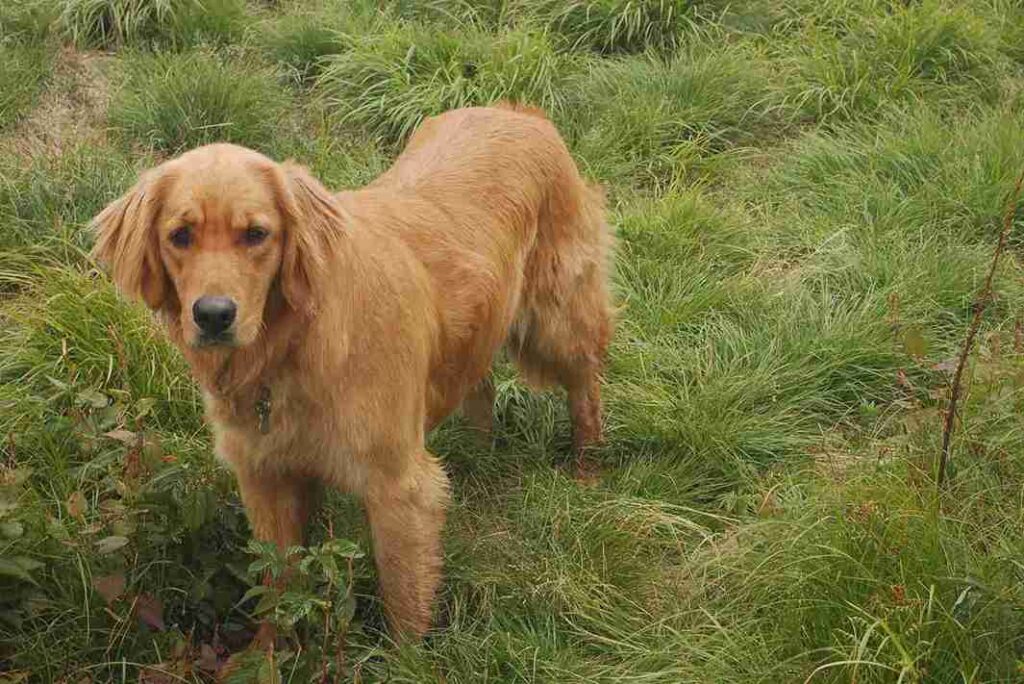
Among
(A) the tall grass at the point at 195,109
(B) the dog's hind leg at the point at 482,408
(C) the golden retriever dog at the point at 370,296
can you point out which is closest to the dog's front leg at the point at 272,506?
Answer: (C) the golden retriever dog at the point at 370,296

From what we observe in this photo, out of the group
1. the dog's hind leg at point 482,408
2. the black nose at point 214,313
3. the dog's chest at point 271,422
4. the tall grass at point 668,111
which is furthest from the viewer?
the tall grass at point 668,111

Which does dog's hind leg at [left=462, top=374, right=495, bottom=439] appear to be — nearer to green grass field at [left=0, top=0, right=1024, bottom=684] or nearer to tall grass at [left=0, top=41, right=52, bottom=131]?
green grass field at [left=0, top=0, right=1024, bottom=684]

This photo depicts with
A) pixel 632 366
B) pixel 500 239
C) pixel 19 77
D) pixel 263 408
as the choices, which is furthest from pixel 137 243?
pixel 19 77

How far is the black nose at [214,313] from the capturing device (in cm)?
289

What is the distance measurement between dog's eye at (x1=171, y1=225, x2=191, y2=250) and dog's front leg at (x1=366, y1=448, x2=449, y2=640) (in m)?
0.83

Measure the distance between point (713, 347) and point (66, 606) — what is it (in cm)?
260

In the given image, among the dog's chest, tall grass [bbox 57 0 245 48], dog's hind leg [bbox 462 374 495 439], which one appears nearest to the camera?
the dog's chest

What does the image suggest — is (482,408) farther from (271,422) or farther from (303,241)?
(303,241)

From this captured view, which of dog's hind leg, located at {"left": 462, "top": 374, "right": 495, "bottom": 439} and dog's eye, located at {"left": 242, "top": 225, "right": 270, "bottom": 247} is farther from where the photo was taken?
dog's hind leg, located at {"left": 462, "top": 374, "right": 495, "bottom": 439}

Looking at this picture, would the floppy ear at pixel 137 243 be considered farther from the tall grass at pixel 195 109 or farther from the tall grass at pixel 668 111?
the tall grass at pixel 668 111

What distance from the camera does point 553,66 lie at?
21.8 feet

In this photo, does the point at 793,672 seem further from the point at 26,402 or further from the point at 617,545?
the point at 26,402

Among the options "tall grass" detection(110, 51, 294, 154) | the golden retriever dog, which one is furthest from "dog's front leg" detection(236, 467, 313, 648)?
"tall grass" detection(110, 51, 294, 154)

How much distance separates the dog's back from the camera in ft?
12.6
